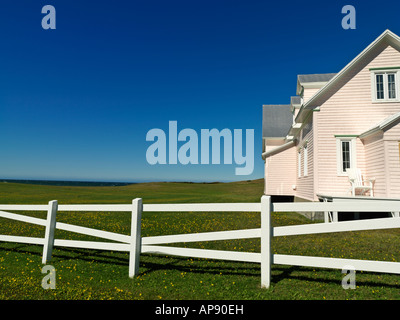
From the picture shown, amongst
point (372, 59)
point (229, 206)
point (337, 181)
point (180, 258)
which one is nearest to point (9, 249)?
point (180, 258)

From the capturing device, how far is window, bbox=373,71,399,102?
1534cm

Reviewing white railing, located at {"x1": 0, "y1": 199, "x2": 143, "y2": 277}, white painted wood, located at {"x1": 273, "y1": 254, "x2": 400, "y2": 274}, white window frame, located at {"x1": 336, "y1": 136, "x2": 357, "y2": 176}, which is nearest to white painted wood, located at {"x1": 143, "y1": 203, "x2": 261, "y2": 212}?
white railing, located at {"x1": 0, "y1": 199, "x2": 143, "y2": 277}

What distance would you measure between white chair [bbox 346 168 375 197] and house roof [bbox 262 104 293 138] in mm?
13556

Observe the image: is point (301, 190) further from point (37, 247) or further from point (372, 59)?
point (37, 247)

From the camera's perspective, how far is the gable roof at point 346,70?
15074 mm

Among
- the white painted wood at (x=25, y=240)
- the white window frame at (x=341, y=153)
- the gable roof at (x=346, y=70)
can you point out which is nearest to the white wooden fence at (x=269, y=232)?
the white painted wood at (x=25, y=240)

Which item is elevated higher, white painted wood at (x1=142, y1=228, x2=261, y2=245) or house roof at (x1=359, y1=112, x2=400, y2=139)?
house roof at (x1=359, y1=112, x2=400, y2=139)

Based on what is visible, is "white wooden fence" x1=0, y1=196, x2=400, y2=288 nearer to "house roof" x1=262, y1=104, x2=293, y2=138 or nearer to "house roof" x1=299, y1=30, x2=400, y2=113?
"house roof" x1=299, y1=30, x2=400, y2=113

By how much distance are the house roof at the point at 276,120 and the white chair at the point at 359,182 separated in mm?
13556

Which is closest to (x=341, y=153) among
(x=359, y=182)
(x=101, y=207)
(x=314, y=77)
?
(x=359, y=182)

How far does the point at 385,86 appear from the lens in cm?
1542

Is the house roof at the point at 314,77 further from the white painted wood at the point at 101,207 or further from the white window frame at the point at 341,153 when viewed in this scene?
the white painted wood at the point at 101,207
